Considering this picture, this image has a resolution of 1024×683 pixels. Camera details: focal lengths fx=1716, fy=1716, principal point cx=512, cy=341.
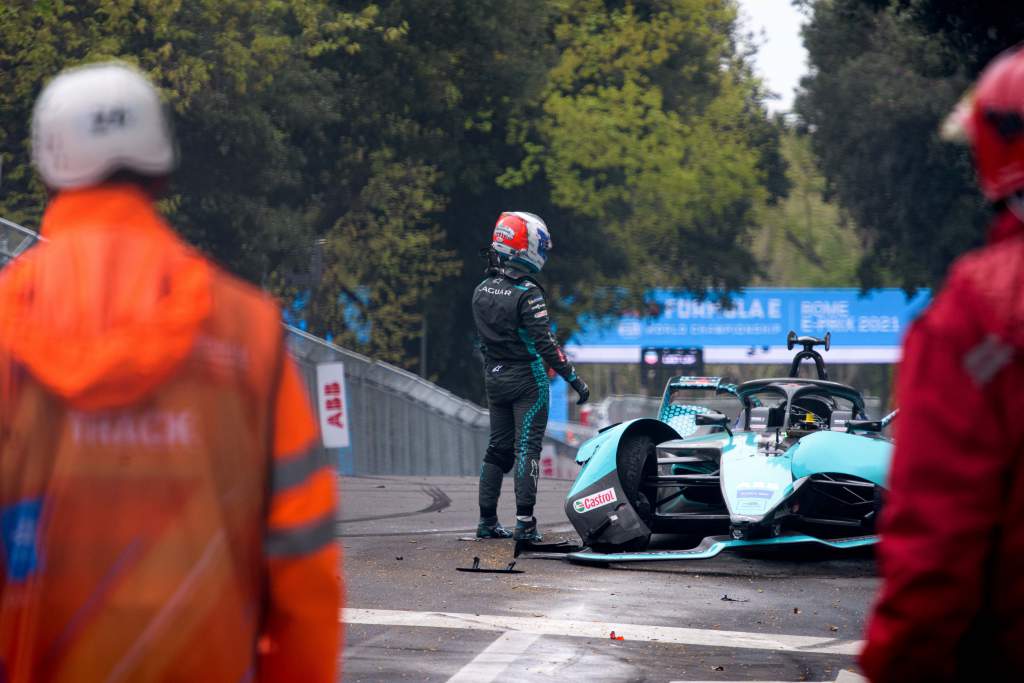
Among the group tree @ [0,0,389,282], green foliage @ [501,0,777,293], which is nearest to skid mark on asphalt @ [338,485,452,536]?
tree @ [0,0,389,282]

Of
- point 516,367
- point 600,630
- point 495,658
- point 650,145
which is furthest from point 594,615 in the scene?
point 650,145

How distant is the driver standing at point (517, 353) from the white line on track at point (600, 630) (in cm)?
271

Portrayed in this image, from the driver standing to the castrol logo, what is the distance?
486 mm

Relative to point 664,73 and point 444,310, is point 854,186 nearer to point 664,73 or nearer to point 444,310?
point 664,73

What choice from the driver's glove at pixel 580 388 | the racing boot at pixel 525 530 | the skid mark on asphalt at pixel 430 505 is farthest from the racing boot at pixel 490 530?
the skid mark on asphalt at pixel 430 505

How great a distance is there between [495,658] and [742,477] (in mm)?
3283

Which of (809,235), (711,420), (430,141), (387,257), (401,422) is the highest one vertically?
(809,235)

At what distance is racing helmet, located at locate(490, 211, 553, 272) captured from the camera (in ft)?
36.2

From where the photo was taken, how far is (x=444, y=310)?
33.4 meters

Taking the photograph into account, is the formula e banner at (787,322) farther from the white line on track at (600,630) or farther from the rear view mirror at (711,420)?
the white line on track at (600,630)

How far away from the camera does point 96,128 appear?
263cm

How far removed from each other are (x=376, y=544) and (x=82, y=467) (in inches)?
351

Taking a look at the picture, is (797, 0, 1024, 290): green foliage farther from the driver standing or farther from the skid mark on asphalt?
the driver standing

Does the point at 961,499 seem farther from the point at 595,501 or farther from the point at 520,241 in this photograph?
the point at 520,241
